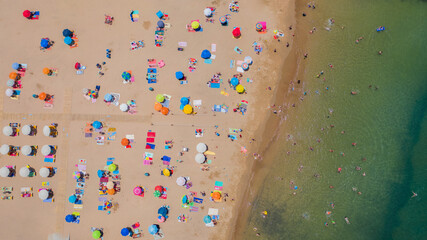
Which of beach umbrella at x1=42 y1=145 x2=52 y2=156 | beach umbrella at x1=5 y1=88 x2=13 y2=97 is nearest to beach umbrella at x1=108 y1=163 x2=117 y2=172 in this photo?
beach umbrella at x1=42 y1=145 x2=52 y2=156

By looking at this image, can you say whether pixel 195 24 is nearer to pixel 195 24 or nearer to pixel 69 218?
pixel 195 24

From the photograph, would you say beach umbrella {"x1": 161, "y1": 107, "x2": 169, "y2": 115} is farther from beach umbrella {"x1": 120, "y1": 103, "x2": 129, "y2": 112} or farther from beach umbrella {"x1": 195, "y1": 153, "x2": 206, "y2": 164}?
beach umbrella {"x1": 195, "y1": 153, "x2": 206, "y2": 164}

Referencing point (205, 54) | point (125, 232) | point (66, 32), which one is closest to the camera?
point (125, 232)

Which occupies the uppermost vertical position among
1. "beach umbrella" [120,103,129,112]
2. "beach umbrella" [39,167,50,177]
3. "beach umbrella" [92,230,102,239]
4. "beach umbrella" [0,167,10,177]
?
"beach umbrella" [120,103,129,112]

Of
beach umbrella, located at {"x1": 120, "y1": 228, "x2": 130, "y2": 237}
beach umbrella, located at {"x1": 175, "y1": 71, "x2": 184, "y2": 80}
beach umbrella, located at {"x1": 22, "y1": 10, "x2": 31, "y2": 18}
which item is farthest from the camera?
beach umbrella, located at {"x1": 22, "y1": 10, "x2": 31, "y2": 18}

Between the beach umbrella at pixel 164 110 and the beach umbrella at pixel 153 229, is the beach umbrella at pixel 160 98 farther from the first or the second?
the beach umbrella at pixel 153 229

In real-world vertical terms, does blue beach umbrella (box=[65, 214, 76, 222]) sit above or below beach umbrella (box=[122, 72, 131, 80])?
below

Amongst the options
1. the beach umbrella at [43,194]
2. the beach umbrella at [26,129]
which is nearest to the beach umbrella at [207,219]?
the beach umbrella at [43,194]

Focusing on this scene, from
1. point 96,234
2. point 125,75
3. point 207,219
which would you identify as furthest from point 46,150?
point 207,219
